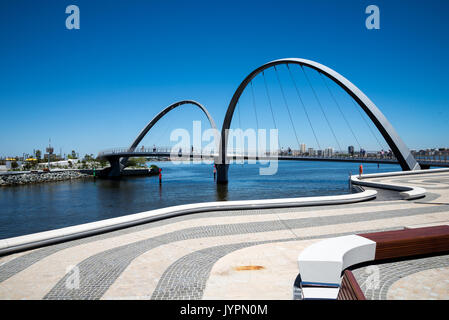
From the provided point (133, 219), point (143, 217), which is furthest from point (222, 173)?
point (133, 219)

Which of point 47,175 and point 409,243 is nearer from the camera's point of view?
point 409,243

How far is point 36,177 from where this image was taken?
5312cm

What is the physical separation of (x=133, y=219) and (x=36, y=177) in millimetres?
55657

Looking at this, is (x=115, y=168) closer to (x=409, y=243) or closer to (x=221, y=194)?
(x=221, y=194)

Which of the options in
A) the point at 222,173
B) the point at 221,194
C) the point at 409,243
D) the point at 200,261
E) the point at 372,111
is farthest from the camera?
the point at 222,173

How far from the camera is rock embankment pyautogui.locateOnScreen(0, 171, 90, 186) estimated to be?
48.7 m

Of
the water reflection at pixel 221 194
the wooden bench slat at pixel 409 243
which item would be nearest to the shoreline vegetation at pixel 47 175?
the water reflection at pixel 221 194

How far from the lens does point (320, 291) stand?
12.4ft

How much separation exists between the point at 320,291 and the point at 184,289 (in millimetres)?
1996

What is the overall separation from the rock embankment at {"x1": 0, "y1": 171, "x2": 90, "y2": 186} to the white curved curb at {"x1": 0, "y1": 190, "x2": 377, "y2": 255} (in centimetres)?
5169
